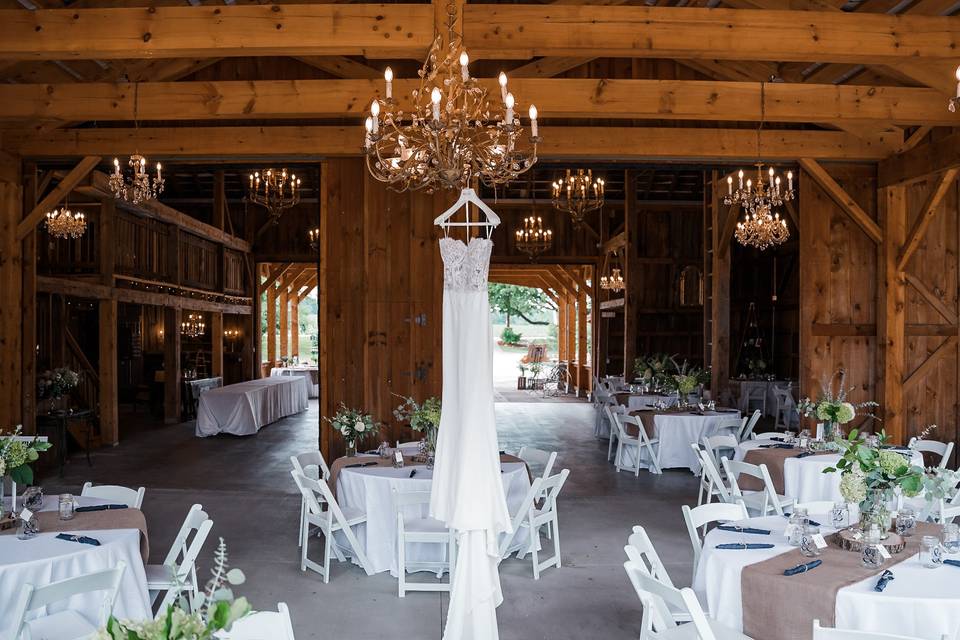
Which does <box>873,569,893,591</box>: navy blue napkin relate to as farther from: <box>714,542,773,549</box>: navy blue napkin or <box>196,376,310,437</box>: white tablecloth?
<box>196,376,310,437</box>: white tablecloth

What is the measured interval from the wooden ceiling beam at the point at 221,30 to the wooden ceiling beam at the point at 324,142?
9.91 ft

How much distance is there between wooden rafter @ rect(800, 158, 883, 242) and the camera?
344 inches

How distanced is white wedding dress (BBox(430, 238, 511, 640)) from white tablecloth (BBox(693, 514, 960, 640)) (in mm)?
1113

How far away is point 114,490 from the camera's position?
16.4ft

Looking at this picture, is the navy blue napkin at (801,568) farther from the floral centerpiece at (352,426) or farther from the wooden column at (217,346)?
the wooden column at (217,346)

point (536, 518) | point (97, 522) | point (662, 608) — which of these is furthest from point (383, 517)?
point (662, 608)

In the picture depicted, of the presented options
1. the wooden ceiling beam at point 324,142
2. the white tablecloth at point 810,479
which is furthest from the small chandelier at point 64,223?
the white tablecloth at point 810,479

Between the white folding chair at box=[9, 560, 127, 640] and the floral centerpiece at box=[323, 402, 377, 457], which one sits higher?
the floral centerpiece at box=[323, 402, 377, 457]

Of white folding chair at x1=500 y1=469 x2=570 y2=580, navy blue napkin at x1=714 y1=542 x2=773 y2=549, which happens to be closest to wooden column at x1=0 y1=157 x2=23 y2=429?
white folding chair at x1=500 y1=469 x2=570 y2=580

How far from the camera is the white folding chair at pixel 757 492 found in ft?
17.4

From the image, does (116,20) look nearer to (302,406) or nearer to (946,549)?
(946,549)

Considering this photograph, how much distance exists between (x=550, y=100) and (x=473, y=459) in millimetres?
3975

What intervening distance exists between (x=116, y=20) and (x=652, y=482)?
7.06 m

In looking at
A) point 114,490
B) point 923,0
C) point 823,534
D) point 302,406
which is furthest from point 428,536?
point 302,406
